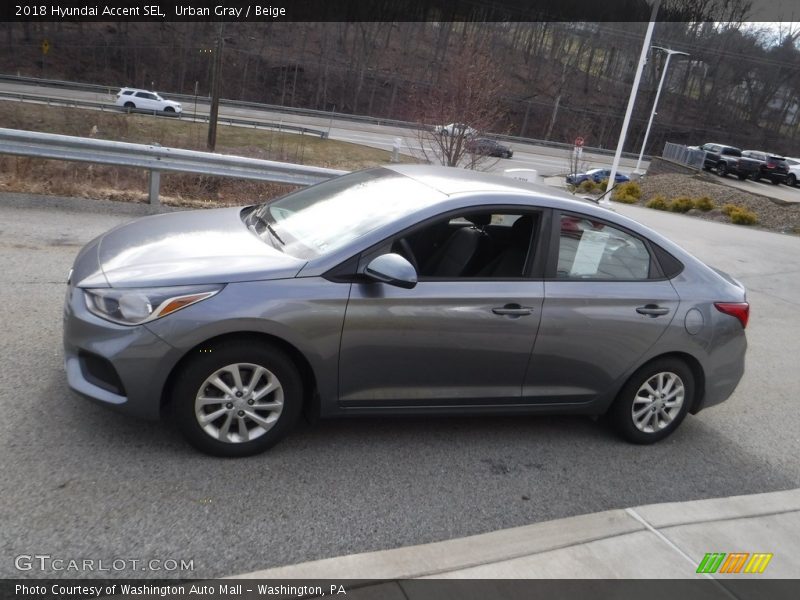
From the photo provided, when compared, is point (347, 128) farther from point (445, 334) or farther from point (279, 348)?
point (279, 348)

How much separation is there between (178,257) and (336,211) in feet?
3.49

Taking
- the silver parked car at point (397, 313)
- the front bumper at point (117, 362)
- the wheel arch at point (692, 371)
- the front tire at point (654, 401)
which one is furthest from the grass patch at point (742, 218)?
the front bumper at point (117, 362)

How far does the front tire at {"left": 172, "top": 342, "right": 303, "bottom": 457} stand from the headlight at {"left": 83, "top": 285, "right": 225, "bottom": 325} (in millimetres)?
268

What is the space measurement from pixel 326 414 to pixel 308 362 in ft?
1.17

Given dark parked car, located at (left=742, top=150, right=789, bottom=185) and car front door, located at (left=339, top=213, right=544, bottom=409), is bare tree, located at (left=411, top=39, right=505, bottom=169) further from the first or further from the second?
dark parked car, located at (left=742, top=150, right=789, bottom=185)

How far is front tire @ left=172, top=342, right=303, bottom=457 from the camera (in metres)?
3.40

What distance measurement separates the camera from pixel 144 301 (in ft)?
11.0

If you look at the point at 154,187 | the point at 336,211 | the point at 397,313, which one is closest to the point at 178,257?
the point at 336,211

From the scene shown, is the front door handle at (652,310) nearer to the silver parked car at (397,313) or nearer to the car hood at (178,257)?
the silver parked car at (397,313)

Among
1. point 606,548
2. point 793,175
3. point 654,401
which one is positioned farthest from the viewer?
point 793,175

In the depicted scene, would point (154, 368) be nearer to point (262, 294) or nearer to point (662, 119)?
point (262, 294)

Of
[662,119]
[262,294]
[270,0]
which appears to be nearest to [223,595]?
[262,294]

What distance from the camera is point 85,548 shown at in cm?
277

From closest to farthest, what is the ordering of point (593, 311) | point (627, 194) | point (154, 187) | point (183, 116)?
point (593, 311) < point (154, 187) < point (627, 194) < point (183, 116)
